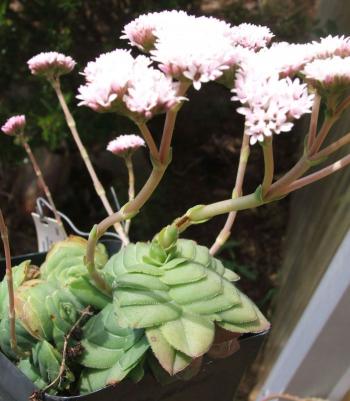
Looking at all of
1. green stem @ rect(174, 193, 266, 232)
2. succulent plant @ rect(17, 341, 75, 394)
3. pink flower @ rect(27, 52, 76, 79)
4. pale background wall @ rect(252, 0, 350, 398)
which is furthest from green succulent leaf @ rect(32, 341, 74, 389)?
pale background wall @ rect(252, 0, 350, 398)

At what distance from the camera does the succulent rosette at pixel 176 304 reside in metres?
0.49

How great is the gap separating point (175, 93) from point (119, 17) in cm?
116

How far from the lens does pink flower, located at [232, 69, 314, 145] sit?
0.41m

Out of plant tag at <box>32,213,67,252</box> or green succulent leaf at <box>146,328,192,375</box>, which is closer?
green succulent leaf at <box>146,328,192,375</box>

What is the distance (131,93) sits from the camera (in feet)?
1.35

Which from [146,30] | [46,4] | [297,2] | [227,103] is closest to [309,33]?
[297,2]

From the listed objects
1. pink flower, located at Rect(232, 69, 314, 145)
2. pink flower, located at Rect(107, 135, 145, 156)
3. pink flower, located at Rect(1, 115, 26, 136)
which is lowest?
pink flower, located at Rect(1, 115, 26, 136)

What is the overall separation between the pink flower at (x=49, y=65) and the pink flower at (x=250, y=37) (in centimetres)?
17

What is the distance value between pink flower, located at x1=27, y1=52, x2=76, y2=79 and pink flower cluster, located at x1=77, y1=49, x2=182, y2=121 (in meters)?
0.19

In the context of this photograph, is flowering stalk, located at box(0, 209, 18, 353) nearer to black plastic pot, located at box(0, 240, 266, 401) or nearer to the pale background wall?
black plastic pot, located at box(0, 240, 266, 401)

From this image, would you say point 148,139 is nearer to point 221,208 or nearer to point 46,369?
point 221,208

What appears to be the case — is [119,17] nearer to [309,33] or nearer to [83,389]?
[309,33]

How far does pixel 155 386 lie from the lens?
21.4 inches

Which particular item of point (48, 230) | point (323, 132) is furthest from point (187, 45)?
point (48, 230)
